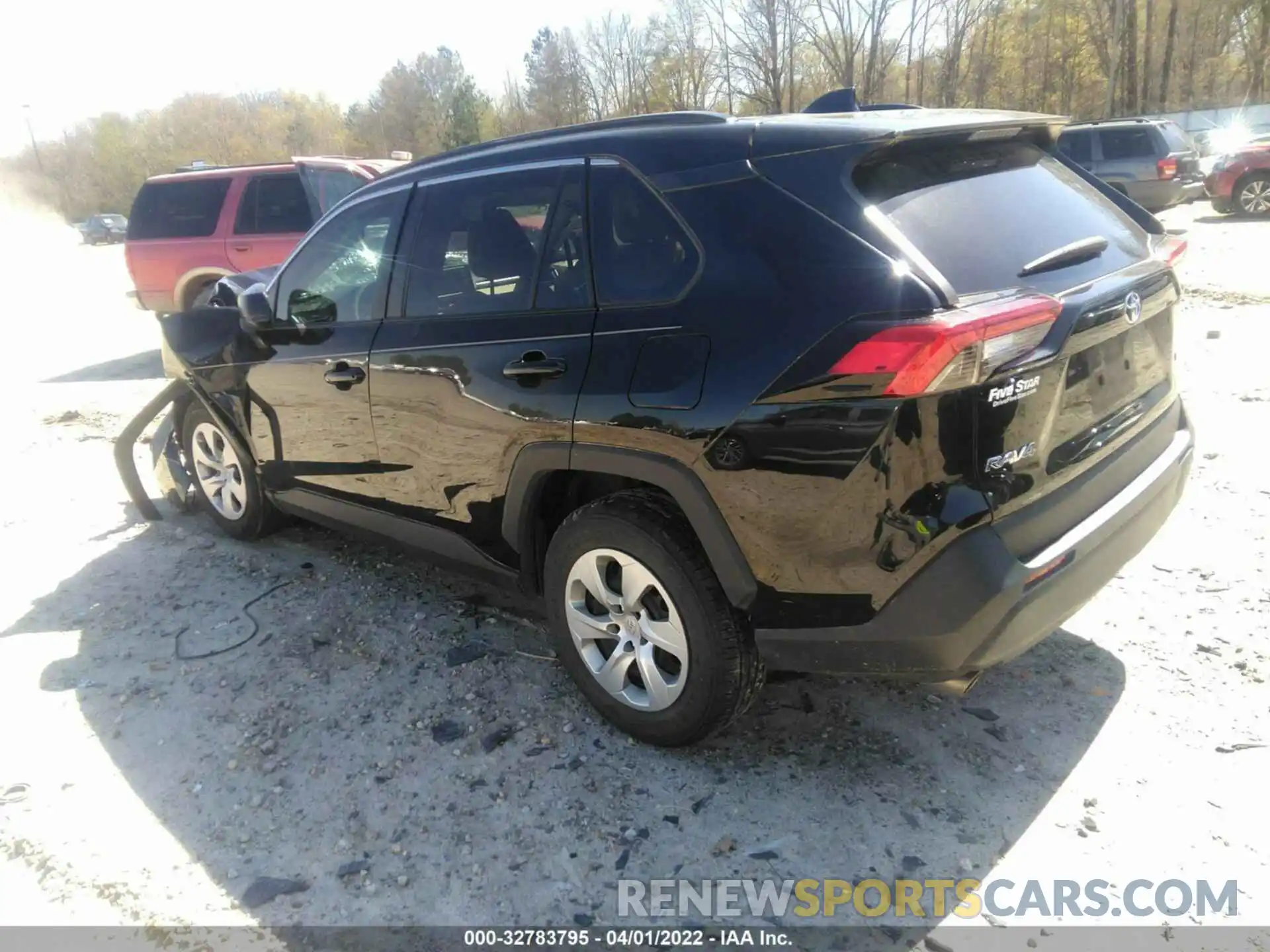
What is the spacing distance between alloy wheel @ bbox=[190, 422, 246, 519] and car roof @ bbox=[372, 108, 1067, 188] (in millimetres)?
2491

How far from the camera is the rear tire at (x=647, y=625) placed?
2.55 metres

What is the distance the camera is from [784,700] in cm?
311

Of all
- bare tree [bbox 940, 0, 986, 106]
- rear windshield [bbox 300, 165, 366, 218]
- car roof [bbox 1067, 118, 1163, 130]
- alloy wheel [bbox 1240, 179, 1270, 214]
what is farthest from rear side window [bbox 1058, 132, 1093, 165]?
bare tree [bbox 940, 0, 986, 106]

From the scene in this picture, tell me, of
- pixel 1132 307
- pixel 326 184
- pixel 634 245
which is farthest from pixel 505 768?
pixel 326 184

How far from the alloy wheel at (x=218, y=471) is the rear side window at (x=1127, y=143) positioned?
15.8 meters

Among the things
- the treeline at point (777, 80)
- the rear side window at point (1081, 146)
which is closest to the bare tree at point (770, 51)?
the treeline at point (777, 80)

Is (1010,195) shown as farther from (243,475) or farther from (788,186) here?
(243,475)

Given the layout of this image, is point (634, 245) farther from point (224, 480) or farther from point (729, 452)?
point (224, 480)

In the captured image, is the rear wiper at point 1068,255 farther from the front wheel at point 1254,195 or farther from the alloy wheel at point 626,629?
the front wheel at point 1254,195

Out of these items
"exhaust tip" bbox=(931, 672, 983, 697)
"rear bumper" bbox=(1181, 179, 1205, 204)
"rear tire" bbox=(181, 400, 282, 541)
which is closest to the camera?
"exhaust tip" bbox=(931, 672, 983, 697)

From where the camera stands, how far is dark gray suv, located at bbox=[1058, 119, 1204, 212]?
584 inches

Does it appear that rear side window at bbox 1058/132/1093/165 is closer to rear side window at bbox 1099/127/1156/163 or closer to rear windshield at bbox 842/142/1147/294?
rear side window at bbox 1099/127/1156/163

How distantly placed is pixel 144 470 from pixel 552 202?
15.3 ft

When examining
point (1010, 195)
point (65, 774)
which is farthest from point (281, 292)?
point (1010, 195)
